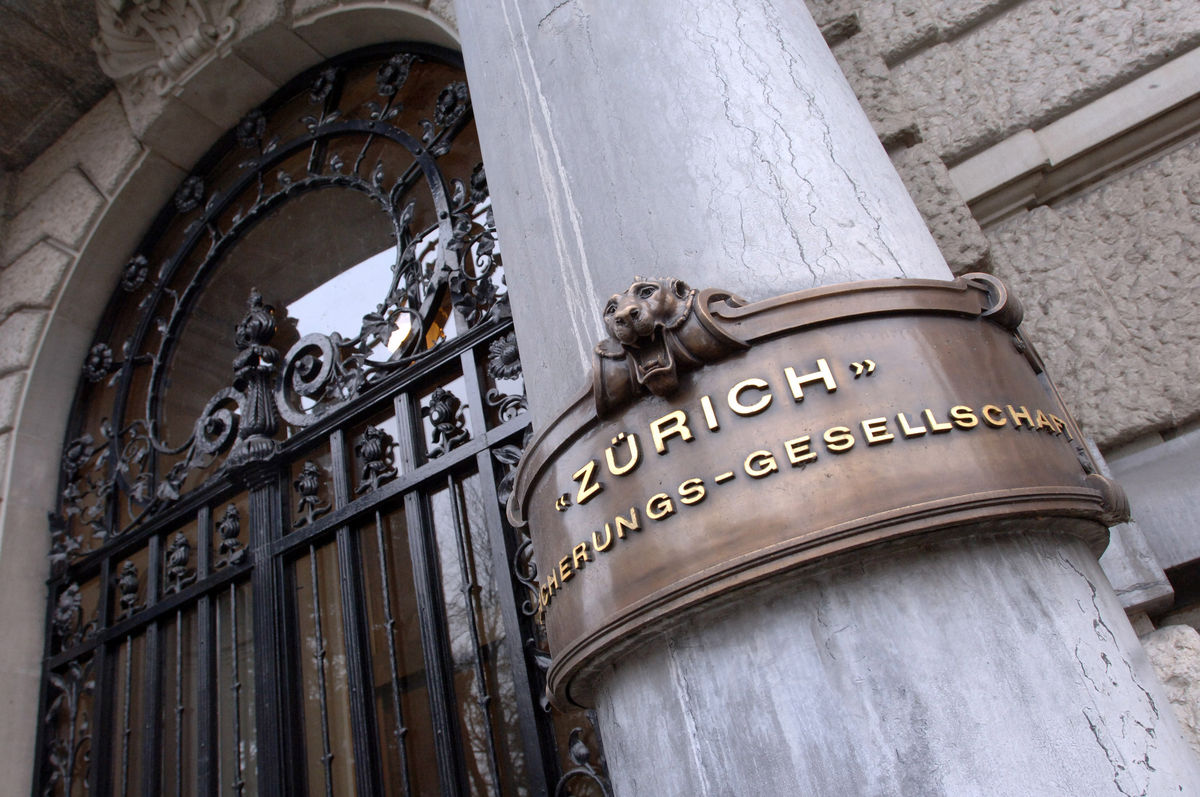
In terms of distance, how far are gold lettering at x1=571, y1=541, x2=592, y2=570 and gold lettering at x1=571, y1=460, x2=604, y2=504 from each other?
0.08 meters

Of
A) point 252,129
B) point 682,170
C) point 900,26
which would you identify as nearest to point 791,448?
point 682,170

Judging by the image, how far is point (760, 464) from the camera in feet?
4.68

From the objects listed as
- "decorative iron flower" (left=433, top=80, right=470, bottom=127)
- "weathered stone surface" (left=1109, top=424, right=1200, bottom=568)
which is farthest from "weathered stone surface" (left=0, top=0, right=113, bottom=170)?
"weathered stone surface" (left=1109, top=424, right=1200, bottom=568)

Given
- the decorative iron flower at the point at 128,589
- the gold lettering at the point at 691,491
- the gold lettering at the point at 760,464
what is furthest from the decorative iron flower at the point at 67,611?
the gold lettering at the point at 760,464

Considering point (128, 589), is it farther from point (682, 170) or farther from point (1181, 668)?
point (1181, 668)

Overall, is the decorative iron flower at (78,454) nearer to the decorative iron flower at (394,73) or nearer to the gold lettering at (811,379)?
the decorative iron flower at (394,73)

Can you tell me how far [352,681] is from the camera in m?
3.26

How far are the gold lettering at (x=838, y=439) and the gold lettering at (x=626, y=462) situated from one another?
328 millimetres

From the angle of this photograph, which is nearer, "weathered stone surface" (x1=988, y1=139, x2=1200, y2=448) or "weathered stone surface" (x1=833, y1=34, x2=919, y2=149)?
"weathered stone surface" (x1=988, y1=139, x2=1200, y2=448)

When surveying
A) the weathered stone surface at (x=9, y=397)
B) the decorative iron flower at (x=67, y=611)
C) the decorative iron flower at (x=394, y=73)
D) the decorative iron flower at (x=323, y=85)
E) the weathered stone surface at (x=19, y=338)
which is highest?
the decorative iron flower at (x=323, y=85)

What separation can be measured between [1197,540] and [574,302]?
1562 mm

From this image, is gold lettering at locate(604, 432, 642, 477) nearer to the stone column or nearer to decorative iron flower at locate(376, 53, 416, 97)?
the stone column

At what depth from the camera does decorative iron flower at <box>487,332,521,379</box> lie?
3.35m

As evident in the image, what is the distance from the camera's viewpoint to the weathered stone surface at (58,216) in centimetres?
530
